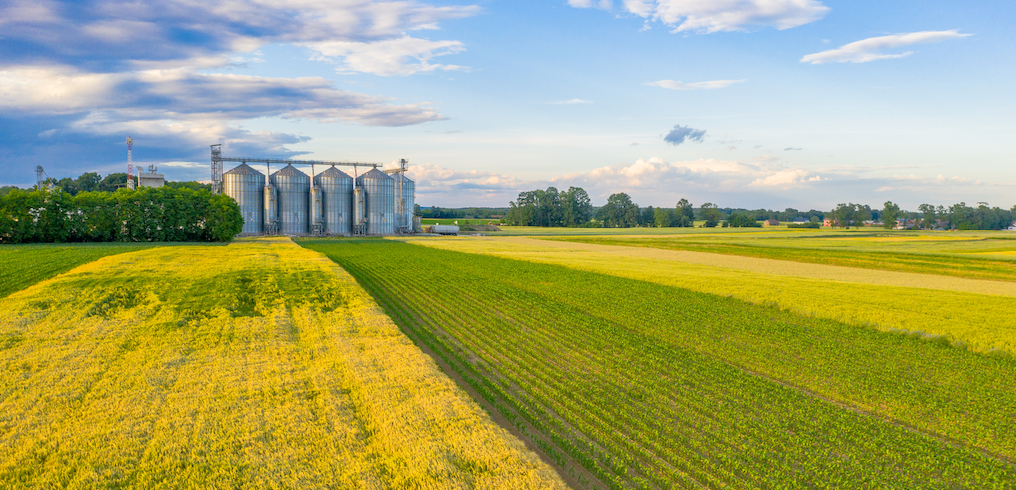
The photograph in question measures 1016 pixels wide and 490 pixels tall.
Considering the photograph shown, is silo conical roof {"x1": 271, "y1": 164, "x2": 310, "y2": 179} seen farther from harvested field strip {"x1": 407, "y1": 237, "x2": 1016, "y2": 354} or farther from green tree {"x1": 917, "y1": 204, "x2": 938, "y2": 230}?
green tree {"x1": 917, "y1": 204, "x2": 938, "y2": 230}

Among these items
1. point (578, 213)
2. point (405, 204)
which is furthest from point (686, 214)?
point (405, 204)

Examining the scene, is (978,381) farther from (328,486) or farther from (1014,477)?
(328,486)

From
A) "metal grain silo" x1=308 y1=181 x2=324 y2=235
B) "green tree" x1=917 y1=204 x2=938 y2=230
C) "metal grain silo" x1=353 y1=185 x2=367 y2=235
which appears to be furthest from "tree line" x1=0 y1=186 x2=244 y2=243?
"green tree" x1=917 y1=204 x2=938 y2=230

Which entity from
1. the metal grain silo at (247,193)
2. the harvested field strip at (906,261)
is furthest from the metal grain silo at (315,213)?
the harvested field strip at (906,261)

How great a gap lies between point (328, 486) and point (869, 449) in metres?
9.48

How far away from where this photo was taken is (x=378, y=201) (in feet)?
310

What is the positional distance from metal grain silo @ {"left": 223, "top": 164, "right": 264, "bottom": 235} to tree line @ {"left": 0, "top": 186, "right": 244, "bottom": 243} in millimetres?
10974

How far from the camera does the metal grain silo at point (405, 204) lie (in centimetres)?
10244

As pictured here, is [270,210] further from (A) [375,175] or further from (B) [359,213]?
(A) [375,175]

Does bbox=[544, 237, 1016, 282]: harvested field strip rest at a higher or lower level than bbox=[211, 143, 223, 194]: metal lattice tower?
lower

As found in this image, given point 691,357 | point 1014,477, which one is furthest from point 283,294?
point 1014,477

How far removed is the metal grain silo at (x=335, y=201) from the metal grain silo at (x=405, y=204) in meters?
10.6

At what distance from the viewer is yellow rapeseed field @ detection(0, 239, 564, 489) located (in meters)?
8.14

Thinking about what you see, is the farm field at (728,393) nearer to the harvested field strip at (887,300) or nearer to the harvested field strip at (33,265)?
the harvested field strip at (887,300)
